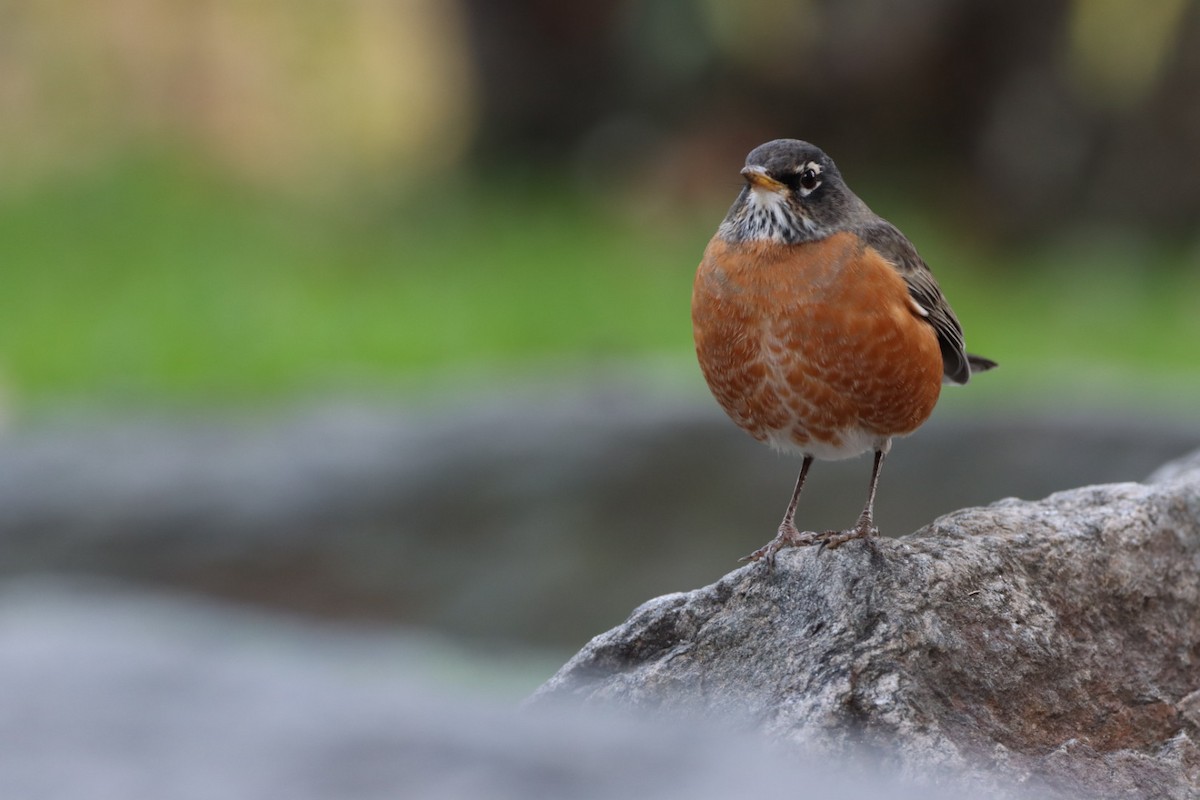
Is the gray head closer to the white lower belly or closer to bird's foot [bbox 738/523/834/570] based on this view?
the white lower belly

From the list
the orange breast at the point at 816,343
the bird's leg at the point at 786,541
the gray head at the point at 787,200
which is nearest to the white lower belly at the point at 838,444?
the orange breast at the point at 816,343

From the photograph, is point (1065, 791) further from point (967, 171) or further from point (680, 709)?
point (967, 171)

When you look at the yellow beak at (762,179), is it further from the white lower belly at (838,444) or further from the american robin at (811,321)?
the white lower belly at (838,444)

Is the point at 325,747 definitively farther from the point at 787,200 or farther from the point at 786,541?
the point at 787,200

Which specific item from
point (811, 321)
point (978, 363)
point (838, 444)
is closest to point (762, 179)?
point (811, 321)

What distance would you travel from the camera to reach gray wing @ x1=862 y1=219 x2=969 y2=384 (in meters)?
4.09

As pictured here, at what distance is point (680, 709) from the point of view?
2938 millimetres

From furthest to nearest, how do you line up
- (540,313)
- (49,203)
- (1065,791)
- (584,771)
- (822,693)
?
(49,203) → (540,313) → (822,693) → (1065,791) → (584,771)

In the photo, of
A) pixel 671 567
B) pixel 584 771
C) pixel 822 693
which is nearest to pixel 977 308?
pixel 671 567

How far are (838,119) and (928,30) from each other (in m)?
1.06

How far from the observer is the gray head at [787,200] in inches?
157

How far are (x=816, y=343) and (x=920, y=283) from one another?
1.73ft

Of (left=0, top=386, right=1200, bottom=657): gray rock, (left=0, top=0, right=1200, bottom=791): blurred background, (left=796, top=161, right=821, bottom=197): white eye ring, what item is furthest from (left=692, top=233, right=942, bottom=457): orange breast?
(left=0, top=386, right=1200, bottom=657): gray rock

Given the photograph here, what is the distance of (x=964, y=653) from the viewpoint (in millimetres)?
3027
